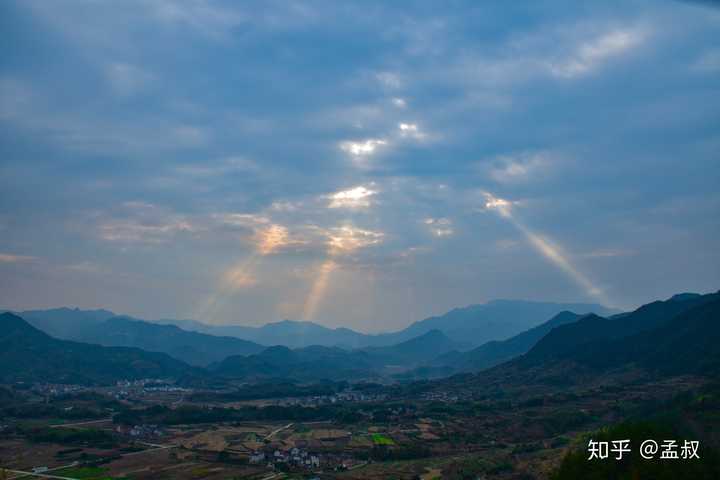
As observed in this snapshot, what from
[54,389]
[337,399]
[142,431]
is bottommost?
[337,399]

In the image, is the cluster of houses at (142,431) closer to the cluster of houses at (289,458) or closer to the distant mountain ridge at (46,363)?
the cluster of houses at (289,458)

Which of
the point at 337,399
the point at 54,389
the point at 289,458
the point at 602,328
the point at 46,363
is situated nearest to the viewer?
the point at 289,458

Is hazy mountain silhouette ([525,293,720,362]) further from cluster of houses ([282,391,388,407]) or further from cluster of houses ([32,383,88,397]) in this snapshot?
cluster of houses ([32,383,88,397])

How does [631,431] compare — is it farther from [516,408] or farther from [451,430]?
[516,408]

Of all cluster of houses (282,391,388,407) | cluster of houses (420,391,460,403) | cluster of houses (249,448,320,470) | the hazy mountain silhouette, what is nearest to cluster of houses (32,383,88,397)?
cluster of houses (282,391,388,407)

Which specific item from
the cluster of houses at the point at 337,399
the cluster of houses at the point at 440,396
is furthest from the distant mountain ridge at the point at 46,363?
the cluster of houses at the point at 440,396

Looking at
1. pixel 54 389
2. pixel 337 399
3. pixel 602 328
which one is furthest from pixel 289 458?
pixel 602 328

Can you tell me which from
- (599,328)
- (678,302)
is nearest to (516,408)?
(599,328)

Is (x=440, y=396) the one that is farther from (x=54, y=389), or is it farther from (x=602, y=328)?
(x=54, y=389)
